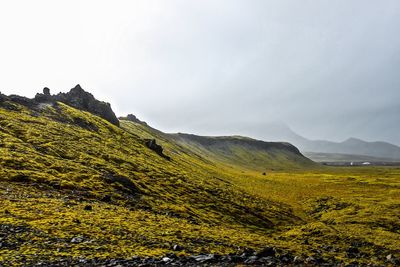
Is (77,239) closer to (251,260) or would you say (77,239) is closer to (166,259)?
(166,259)

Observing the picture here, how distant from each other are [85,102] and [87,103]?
101cm

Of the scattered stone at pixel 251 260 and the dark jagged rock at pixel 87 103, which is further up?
the dark jagged rock at pixel 87 103

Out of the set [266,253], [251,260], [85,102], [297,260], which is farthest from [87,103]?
[251,260]

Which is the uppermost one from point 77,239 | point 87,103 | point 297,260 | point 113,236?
point 87,103

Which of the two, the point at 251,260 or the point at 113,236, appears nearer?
the point at 251,260

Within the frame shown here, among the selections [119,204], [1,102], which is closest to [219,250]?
[119,204]

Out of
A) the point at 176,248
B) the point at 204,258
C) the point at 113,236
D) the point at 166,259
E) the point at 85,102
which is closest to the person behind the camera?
the point at 166,259

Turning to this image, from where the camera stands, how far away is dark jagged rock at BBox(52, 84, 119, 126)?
150 m

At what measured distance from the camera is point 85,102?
6171 inches

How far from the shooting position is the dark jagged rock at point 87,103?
150m

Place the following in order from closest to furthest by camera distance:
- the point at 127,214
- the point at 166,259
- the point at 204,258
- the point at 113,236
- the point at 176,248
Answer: the point at 166,259 → the point at 204,258 → the point at 176,248 → the point at 113,236 → the point at 127,214

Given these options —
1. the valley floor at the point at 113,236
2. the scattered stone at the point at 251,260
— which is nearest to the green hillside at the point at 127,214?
the valley floor at the point at 113,236

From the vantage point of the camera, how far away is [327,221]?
212 ft

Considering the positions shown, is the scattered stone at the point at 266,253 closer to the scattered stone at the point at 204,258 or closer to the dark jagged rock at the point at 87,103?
the scattered stone at the point at 204,258
